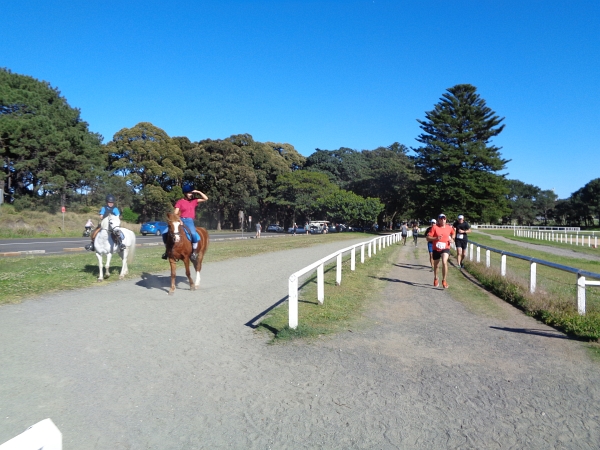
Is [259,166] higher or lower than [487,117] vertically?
lower

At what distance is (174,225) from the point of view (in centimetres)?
1094

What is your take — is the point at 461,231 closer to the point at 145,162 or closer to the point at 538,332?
the point at 538,332

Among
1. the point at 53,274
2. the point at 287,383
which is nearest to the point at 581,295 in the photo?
the point at 287,383

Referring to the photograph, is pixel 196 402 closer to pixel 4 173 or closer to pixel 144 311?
pixel 144 311

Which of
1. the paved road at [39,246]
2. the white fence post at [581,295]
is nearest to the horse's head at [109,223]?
the paved road at [39,246]

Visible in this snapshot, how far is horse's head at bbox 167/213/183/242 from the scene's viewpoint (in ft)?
35.7

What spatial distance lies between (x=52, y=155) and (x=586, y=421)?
5014 centimetres

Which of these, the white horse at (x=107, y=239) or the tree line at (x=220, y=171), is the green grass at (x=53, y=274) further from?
the tree line at (x=220, y=171)

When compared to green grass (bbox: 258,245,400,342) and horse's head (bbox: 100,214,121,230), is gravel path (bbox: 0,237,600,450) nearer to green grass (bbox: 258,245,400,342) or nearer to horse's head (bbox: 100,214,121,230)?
green grass (bbox: 258,245,400,342)

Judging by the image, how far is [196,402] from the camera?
4.72m

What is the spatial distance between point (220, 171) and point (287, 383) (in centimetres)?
5797

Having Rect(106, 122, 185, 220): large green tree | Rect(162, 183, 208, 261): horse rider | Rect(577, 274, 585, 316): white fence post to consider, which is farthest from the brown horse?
Rect(106, 122, 185, 220): large green tree

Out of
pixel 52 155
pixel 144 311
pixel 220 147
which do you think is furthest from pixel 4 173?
pixel 144 311

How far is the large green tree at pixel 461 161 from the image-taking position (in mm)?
55094
